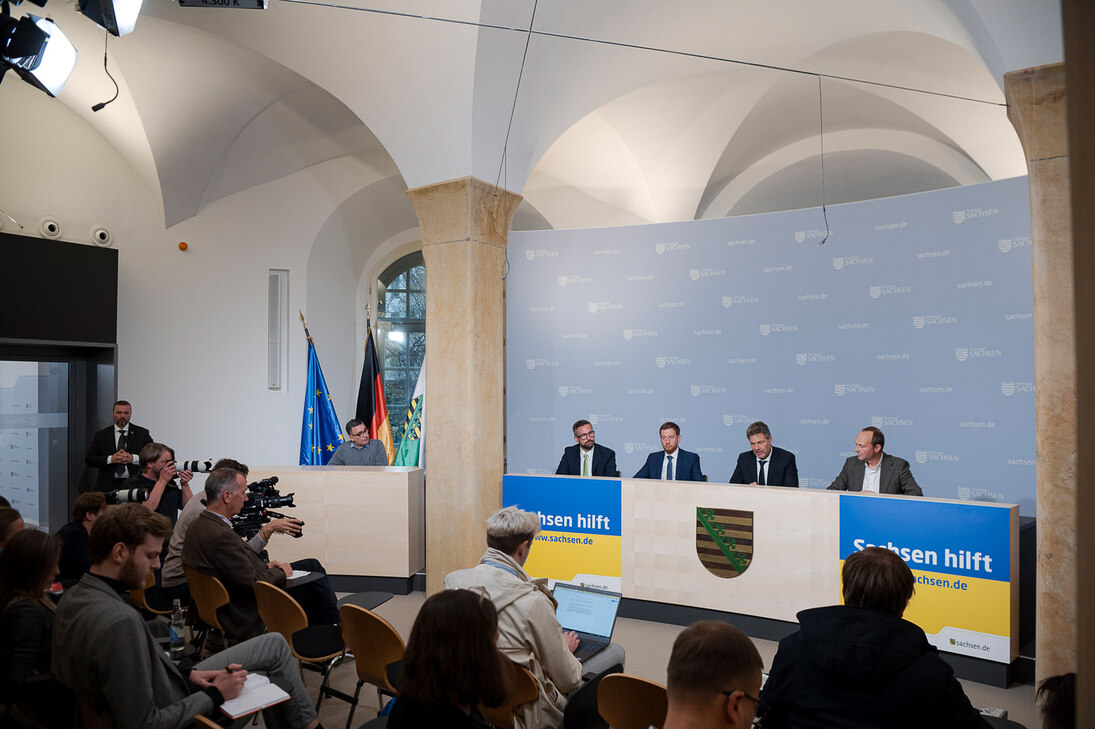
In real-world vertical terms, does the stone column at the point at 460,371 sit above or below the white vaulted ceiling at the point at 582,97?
below

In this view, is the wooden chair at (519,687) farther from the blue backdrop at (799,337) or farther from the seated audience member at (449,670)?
the blue backdrop at (799,337)

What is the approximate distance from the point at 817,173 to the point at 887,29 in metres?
3.25

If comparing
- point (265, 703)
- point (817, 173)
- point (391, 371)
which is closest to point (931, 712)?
point (265, 703)

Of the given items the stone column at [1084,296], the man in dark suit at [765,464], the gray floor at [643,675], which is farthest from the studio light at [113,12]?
the man in dark suit at [765,464]

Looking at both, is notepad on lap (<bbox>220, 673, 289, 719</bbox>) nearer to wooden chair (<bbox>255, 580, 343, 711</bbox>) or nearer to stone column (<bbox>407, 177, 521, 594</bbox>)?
wooden chair (<bbox>255, 580, 343, 711</bbox>)

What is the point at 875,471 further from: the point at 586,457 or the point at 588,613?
the point at 588,613

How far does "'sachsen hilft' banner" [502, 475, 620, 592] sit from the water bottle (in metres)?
2.68

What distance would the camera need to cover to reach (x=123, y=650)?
2.21 m

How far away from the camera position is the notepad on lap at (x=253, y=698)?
2.46 meters

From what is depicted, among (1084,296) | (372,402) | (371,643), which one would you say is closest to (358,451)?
(372,402)

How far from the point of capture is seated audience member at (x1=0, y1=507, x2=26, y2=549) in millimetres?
3314

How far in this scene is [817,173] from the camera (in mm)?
9516

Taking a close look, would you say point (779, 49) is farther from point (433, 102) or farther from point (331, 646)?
point (331, 646)

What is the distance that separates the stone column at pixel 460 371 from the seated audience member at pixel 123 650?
3.63 m
